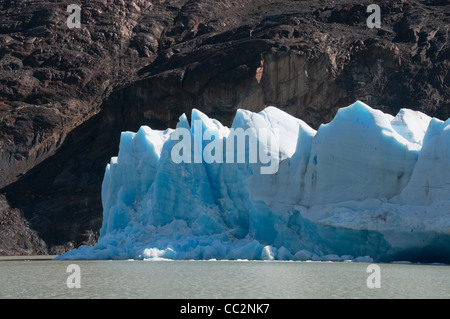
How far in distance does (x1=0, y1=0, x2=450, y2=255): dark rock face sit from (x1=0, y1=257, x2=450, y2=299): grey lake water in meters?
25.0

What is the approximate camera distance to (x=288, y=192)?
20.8 m

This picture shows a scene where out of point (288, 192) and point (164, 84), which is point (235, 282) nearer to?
point (288, 192)

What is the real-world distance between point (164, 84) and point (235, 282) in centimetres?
3336

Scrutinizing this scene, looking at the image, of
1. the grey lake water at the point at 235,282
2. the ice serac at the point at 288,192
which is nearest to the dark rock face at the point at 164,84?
the ice serac at the point at 288,192

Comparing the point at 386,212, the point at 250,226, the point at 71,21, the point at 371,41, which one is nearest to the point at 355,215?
the point at 386,212

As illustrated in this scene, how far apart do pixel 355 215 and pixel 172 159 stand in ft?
22.0

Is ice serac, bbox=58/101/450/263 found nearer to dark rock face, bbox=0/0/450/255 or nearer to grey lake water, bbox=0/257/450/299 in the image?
grey lake water, bbox=0/257/450/299

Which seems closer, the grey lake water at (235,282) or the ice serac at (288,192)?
the grey lake water at (235,282)

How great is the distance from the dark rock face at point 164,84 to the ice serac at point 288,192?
703 inches

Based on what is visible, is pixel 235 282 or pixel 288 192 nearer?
pixel 235 282

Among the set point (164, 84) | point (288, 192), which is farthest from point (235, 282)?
point (164, 84)

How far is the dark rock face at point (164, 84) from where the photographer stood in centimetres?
4347

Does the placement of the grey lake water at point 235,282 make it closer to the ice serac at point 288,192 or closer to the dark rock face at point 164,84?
the ice serac at point 288,192

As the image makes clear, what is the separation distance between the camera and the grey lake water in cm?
1175
